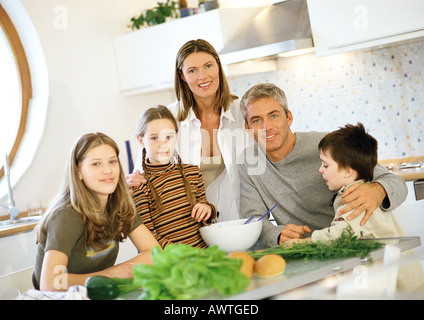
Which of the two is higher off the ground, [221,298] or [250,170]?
[250,170]

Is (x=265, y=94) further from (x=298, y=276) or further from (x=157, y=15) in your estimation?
(x=157, y=15)

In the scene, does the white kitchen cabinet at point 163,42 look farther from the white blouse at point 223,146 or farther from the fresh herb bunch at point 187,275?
the fresh herb bunch at point 187,275

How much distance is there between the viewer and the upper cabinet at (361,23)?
3002mm

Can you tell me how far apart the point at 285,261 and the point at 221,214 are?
109cm

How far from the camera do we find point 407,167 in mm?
3158

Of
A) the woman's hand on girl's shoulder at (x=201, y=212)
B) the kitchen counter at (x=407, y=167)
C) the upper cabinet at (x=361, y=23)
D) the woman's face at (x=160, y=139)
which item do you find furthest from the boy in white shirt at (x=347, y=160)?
the upper cabinet at (x=361, y=23)

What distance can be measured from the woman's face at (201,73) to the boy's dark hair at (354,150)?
64cm

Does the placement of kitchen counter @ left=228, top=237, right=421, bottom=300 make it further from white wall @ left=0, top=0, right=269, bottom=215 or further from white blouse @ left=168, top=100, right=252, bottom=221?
white wall @ left=0, top=0, right=269, bottom=215

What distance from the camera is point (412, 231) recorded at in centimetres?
186

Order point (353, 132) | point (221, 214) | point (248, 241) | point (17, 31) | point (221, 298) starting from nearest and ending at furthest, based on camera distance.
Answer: point (221, 298)
point (248, 241)
point (353, 132)
point (221, 214)
point (17, 31)

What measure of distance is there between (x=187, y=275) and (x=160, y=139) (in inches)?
38.3

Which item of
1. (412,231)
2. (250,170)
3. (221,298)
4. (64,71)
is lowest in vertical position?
(412,231)
